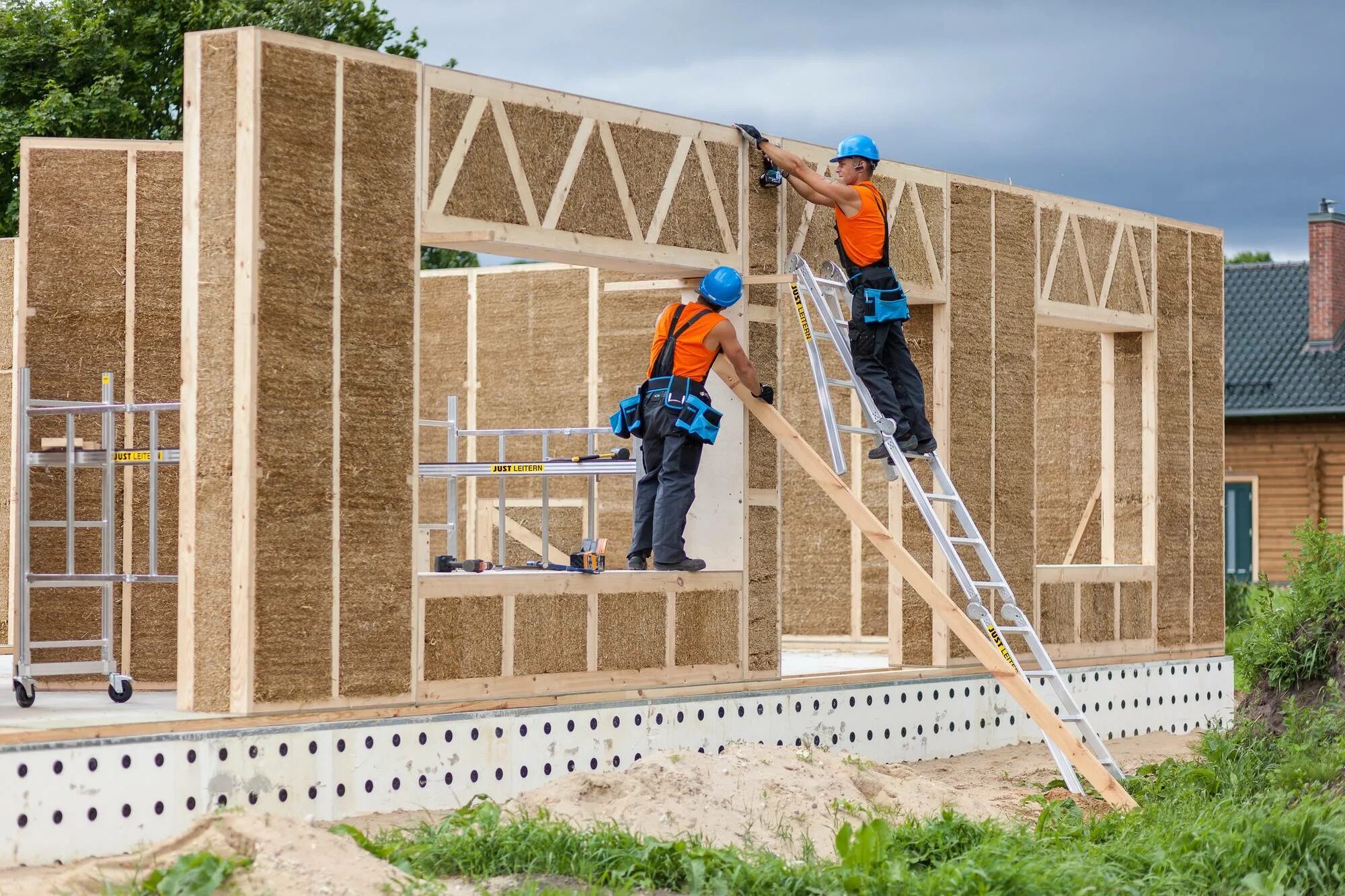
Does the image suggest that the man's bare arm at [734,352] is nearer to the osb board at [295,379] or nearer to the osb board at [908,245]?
the osb board at [908,245]

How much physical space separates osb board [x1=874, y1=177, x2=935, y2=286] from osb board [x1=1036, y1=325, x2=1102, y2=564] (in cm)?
397

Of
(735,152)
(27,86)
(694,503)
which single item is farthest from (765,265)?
(27,86)

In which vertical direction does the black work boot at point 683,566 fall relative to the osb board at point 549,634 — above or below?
above

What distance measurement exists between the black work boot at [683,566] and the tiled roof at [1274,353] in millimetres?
18759

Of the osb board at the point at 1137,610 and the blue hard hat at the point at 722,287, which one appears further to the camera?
the osb board at the point at 1137,610

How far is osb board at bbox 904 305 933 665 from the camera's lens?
37.6 feet

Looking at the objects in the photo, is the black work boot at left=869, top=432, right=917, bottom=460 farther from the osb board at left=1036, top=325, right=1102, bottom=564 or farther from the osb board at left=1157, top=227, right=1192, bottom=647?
the osb board at left=1036, top=325, right=1102, bottom=564

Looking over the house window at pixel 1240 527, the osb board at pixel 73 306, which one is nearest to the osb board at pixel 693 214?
the osb board at pixel 73 306

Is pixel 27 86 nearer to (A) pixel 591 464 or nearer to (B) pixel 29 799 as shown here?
(A) pixel 591 464

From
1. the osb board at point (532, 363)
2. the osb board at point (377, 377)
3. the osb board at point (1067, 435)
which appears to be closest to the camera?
the osb board at point (377, 377)

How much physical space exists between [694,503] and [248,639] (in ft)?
A: 10.6

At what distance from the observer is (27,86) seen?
2428 centimetres

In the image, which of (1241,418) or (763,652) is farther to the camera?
(1241,418)

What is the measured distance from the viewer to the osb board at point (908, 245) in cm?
1105
